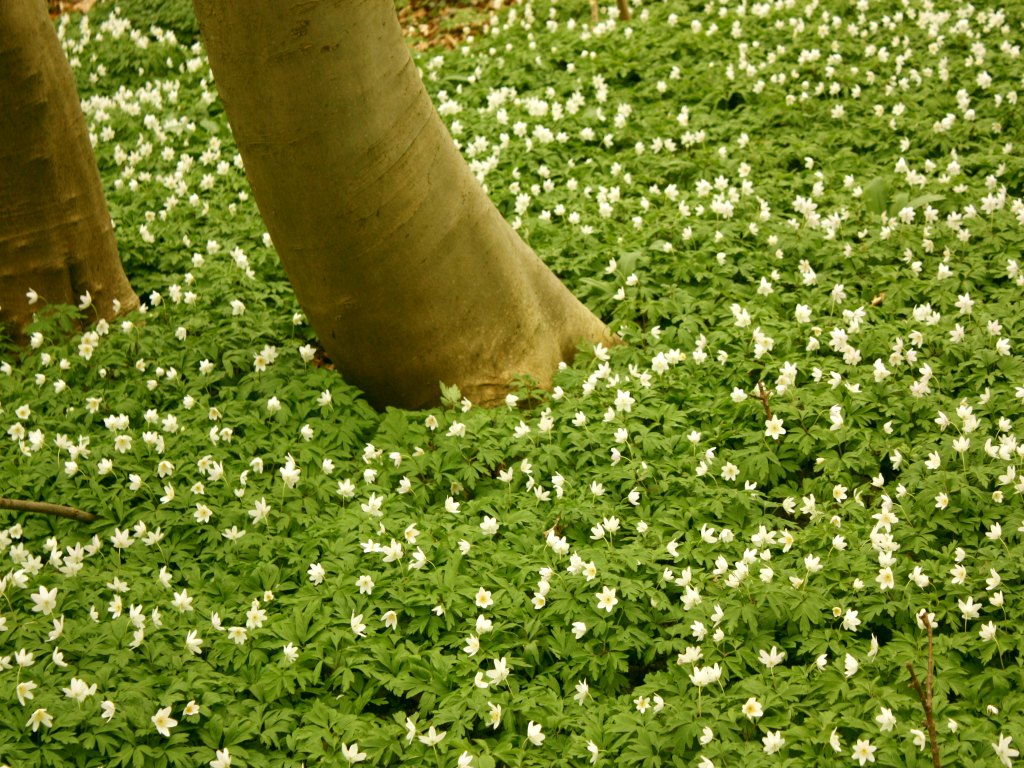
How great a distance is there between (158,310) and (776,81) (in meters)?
4.88

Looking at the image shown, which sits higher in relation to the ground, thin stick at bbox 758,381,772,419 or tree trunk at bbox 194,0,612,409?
tree trunk at bbox 194,0,612,409

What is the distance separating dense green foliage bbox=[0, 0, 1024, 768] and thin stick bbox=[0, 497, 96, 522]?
0.06m

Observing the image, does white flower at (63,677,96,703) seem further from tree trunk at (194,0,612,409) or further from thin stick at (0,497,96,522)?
tree trunk at (194,0,612,409)

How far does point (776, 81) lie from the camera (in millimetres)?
7387

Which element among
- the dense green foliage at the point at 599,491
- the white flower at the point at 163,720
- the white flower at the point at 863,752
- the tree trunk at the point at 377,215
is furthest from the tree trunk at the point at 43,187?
the white flower at the point at 863,752

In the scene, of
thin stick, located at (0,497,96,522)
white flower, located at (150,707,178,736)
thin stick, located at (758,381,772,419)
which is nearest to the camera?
white flower, located at (150,707,178,736)

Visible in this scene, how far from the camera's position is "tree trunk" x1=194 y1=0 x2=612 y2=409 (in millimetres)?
4125

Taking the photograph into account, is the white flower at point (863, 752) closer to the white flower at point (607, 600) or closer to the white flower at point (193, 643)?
the white flower at point (607, 600)

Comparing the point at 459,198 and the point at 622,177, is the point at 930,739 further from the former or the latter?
the point at 622,177

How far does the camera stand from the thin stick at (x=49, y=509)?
3791 mm

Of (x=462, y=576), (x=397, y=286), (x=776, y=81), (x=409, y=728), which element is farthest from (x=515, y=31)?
(x=409, y=728)

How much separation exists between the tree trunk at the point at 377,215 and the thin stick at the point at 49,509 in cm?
142

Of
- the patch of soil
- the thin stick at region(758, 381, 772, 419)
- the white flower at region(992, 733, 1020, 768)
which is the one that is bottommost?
the white flower at region(992, 733, 1020, 768)

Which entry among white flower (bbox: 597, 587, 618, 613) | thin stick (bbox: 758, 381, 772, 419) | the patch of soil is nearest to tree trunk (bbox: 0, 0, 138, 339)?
white flower (bbox: 597, 587, 618, 613)
